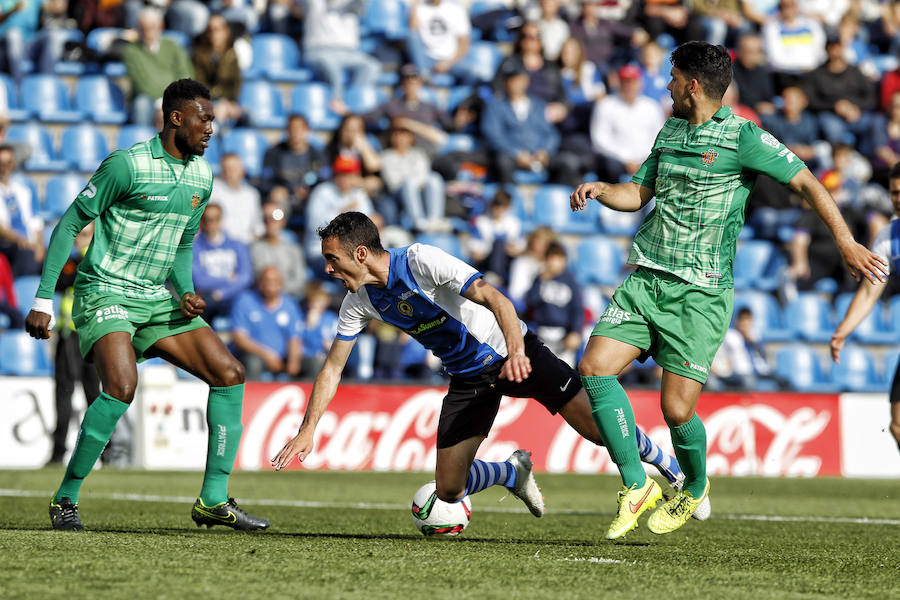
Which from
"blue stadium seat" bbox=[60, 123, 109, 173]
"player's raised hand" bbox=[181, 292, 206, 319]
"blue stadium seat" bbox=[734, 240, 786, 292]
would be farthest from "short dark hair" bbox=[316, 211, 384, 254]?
"blue stadium seat" bbox=[734, 240, 786, 292]

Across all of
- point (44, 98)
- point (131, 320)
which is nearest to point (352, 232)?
point (131, 320)

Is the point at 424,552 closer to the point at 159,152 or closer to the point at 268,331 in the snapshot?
the point at 159,152

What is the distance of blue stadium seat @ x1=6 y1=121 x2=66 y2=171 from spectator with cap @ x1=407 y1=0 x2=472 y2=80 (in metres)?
5.03

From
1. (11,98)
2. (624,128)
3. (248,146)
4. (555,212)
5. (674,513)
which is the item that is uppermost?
(11,98)

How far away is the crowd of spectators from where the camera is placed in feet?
46.1

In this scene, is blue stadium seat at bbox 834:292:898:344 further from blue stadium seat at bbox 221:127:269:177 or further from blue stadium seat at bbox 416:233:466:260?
blue stadium seat at bbox 221:127:269:177

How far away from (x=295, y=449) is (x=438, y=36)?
1248cm

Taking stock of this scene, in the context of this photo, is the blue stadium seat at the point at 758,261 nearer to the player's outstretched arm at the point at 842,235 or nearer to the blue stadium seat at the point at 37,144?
the blue stadium seat at the point at 37,144

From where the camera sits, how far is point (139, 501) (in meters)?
9.16

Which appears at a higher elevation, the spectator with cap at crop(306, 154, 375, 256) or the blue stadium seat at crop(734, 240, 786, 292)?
the spectator with cap at crop(306, 154, 375, 256)

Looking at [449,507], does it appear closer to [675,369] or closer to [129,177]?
[675,369]

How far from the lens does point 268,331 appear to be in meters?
13.9

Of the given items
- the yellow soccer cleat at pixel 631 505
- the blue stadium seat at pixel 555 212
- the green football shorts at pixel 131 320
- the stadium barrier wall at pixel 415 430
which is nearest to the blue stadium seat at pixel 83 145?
the stadium barrier wall at pixel 415 430

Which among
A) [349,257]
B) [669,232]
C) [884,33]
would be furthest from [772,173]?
[884,33]
